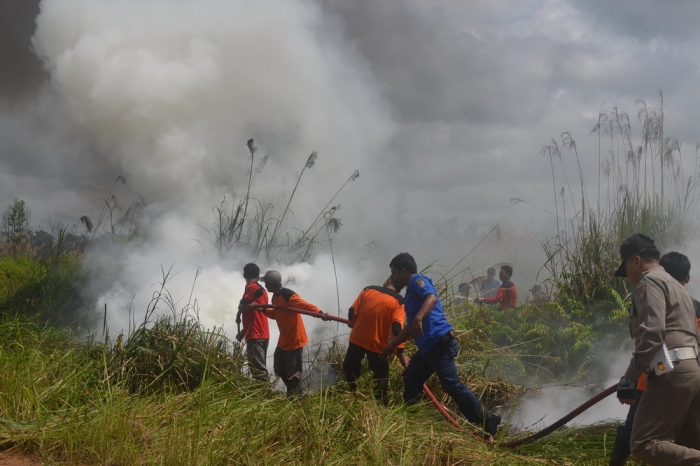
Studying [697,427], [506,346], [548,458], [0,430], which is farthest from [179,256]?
[697,427]

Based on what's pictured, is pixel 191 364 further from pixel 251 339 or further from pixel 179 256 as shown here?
pixel 179 256

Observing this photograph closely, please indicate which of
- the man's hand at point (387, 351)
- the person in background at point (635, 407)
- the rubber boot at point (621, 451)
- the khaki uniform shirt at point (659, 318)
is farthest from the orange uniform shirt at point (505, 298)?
the khaki uniform shirt at point (659, 318)

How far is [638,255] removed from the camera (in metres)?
3.98

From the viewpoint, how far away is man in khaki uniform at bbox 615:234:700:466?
3582 millimetres

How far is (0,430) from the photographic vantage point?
392cm

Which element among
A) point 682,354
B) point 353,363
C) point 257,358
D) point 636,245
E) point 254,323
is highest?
point 254,323

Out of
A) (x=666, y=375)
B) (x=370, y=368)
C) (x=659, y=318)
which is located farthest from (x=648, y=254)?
(x=370, y=368)

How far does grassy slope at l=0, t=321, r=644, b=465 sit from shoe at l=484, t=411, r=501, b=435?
1.09 feet

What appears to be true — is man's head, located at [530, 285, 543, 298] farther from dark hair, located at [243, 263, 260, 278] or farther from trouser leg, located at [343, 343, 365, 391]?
dark hair, located at [243, 263, 260, 278]

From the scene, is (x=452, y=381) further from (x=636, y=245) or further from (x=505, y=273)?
(x=505, y=273)

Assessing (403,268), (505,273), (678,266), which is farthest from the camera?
(505,273)

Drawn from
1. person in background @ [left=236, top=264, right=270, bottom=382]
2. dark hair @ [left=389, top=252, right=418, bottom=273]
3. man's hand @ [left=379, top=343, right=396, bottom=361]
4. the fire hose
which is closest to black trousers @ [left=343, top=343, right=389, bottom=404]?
man's hand @ [left=379, top=343, right=396, bottom=361]

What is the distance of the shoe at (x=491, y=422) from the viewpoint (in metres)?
5.05

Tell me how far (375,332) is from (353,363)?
0.38 metres
